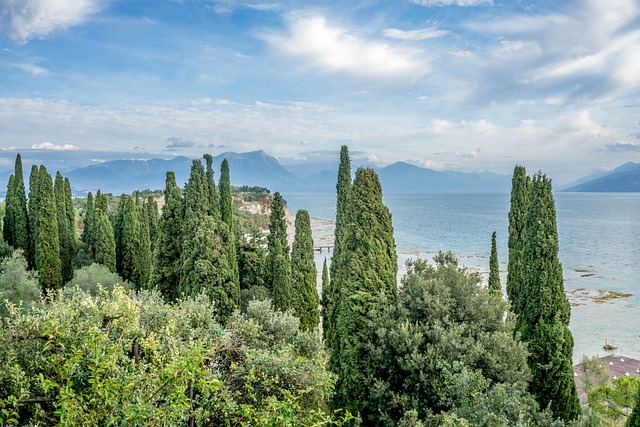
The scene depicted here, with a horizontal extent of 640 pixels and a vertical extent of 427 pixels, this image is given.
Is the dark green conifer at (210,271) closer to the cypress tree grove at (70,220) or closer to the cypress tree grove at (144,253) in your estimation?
the cypress tree grove at (144,253)

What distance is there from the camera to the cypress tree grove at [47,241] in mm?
23875

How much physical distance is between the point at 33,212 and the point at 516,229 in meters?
28.5

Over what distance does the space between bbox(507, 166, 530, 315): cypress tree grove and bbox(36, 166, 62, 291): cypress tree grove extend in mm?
24606

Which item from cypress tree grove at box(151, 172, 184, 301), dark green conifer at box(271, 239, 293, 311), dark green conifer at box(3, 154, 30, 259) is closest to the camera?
cypress tree grove at box(151, 172, 184, 301)

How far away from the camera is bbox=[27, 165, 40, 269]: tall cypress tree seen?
2592cm

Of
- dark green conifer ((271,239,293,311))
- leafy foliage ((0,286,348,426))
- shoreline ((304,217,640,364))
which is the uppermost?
leafy foliage ((0,286,348,426))

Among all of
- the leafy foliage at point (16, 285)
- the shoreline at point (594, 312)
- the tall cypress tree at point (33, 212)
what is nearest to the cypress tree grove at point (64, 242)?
the tall cypress tree at point (33, 212)

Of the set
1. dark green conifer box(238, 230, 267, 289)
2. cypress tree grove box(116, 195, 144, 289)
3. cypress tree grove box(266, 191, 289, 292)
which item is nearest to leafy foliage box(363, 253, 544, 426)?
cypress tree grove box(266, 191, 289, 292)

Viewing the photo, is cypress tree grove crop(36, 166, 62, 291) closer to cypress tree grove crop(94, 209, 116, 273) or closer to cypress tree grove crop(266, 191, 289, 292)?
cypress tree grove crop(94, 209, 116, 273)

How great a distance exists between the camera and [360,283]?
11281 millimetres

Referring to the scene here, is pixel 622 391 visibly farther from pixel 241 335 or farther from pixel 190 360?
pixel 190 360

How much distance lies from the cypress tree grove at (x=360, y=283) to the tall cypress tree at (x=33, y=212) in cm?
2299

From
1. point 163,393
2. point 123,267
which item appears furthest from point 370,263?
point 123,267

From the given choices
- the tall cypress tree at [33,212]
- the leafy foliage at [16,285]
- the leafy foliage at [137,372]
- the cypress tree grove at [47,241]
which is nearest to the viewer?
the leafy foliage at [137,372]
